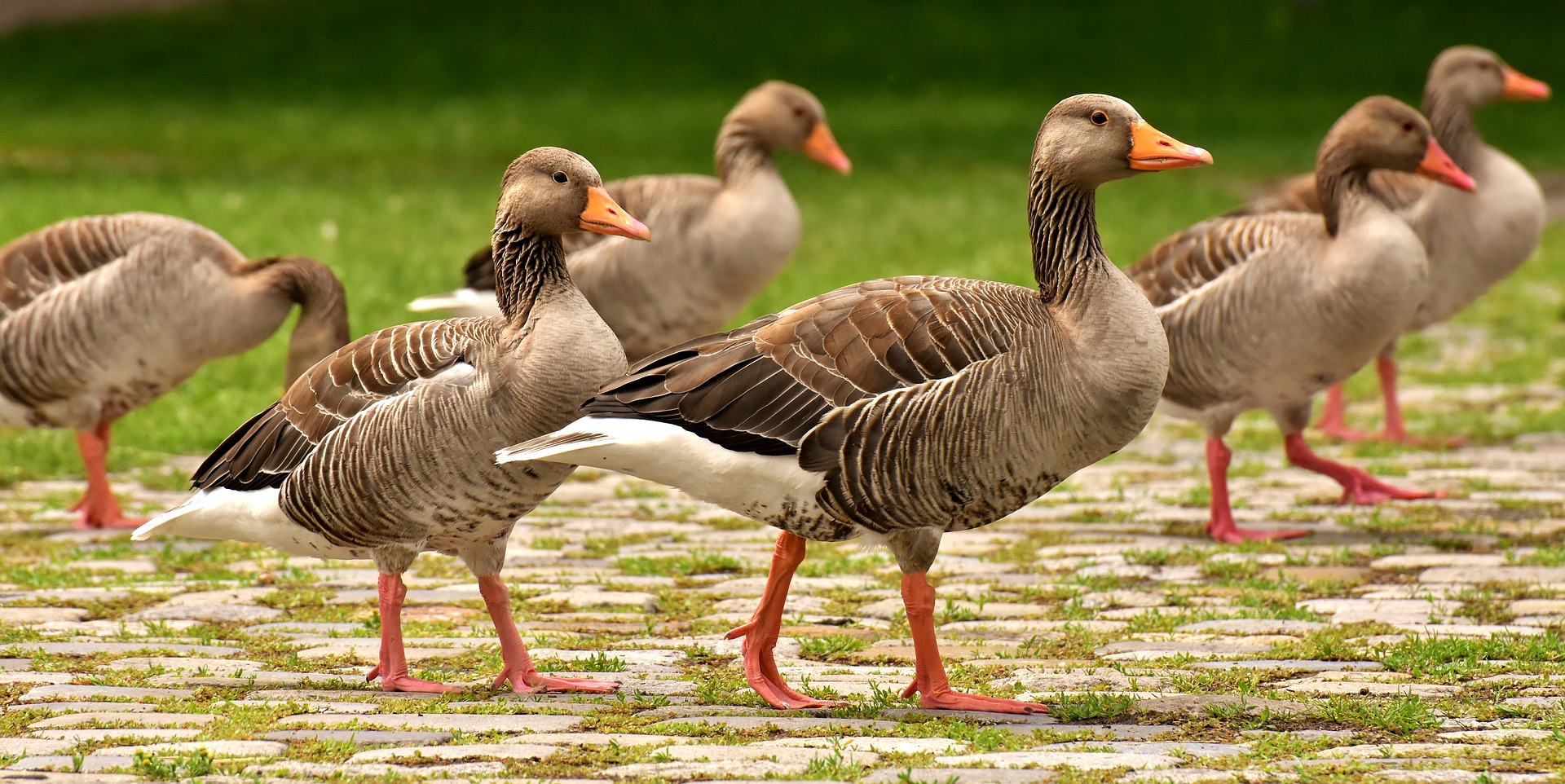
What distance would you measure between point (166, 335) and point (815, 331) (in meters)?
4.43

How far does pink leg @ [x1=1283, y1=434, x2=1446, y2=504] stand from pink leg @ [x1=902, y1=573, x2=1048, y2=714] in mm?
3979

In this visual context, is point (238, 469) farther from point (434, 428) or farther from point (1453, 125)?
point (1453, 125)

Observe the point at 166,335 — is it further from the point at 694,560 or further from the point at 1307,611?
the point at 1307,611

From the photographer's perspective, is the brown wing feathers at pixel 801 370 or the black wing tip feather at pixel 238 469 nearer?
the brown wing feathers at pixel 801 370

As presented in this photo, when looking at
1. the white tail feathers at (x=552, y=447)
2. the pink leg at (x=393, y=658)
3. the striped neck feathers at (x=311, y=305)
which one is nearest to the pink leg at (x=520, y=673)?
the pink leg at (x=393, y=658)

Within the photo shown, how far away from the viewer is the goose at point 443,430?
5402mm

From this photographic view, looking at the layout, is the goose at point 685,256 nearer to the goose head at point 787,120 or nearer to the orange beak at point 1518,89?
the goose head at point 787,120

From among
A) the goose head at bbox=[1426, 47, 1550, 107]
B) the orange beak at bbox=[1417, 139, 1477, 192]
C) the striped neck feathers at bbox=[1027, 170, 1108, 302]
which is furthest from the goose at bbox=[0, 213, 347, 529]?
the goose head at bbox=[1426, 47, 1550, 107]

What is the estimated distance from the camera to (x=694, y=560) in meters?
7.57

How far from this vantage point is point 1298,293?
8102 mm

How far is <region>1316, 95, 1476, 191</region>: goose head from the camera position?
27.6 feet

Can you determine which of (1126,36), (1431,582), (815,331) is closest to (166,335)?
(815,331)

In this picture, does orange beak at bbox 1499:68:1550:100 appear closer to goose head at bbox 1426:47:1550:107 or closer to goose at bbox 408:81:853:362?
goose head at bbox 1426:47:1550:107

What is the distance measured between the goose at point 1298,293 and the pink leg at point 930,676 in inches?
126
